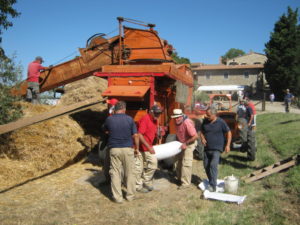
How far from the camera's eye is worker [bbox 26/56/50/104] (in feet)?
28.9

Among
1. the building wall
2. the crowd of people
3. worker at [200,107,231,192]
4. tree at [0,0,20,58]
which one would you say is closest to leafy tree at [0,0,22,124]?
tree at [0,0,20,58]

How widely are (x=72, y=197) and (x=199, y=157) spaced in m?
4.24

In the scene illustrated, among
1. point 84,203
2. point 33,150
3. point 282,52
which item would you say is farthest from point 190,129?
point 282,52

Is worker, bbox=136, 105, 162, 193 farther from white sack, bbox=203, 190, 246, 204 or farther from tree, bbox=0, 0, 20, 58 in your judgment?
tree, bbox=0, 0, 20, 58

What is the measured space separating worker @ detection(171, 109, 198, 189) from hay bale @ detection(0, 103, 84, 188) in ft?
9.59

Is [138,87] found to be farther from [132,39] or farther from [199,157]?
[199,157]

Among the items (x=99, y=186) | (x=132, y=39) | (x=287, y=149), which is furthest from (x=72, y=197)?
(x=287, y=149)

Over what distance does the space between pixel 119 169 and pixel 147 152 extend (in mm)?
791

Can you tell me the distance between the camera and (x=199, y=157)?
8.54 metres

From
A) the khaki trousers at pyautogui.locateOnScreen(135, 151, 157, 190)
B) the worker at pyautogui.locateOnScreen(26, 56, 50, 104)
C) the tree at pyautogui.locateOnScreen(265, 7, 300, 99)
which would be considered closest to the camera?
the khaki trousers at pyautogui.locateOnScreen(135, 151, 157, 190)

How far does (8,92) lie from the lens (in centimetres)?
664

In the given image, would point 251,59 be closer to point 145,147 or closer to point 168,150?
point 168,150

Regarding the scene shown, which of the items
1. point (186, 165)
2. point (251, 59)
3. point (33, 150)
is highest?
point (251, 59)

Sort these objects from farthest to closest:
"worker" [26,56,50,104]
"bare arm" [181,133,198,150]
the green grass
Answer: "worker" [26,56,50,104], "bare arm" [181,133,198,150], the green grass
